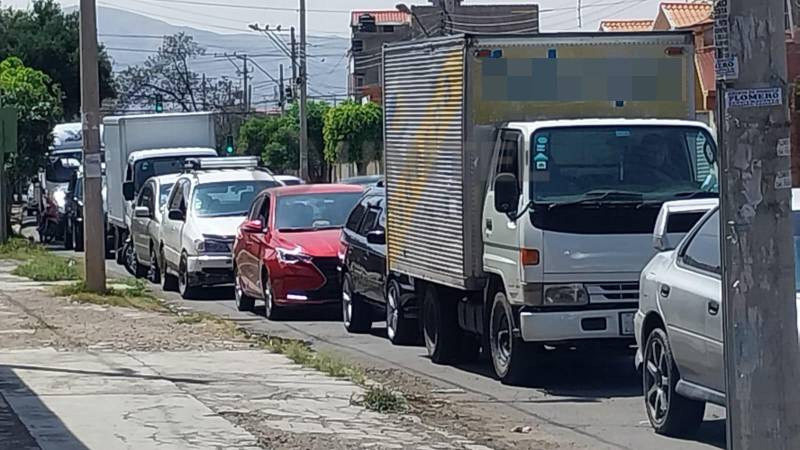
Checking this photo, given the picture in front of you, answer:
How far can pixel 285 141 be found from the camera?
66.6 m

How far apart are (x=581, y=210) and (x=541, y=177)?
449 mm

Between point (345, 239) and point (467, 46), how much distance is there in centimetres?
490

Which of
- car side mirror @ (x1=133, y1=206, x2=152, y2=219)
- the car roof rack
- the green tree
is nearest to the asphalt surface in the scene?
car side mirror @ (x1=133, y1=206, x2=152, y2=219)

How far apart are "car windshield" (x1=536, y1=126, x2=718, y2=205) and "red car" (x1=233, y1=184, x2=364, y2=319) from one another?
6.01 meters

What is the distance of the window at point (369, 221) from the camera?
17047 millimetres

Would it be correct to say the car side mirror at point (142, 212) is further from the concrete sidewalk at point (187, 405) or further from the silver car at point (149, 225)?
the concrete sidewalk at point (187, 405)

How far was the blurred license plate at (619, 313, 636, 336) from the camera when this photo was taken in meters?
12.3

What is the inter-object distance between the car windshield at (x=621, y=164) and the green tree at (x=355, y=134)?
4592cm

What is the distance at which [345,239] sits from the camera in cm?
1752

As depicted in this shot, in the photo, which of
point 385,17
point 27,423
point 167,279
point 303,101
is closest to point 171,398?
point 27,423

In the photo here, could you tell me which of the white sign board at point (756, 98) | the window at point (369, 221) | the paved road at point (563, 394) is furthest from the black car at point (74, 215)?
the white sign board at point (756, 98)

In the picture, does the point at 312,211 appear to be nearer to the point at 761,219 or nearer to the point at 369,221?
the point at 369,221

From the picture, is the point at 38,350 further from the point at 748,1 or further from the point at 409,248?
the point at 748,1

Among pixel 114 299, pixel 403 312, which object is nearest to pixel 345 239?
pixel 403 312
